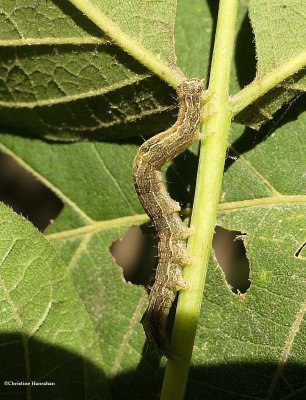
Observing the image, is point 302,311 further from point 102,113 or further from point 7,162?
point 7,162

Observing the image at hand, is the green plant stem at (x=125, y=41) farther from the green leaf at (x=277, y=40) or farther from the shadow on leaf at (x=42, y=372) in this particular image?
the shadow on leaf at (x=42, y=372)

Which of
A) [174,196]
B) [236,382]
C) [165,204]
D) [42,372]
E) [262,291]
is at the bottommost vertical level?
[42,372]

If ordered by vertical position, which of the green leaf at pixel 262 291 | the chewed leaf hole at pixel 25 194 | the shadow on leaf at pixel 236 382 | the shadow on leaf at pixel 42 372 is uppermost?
the chewed leaf hole at pixel 25 194

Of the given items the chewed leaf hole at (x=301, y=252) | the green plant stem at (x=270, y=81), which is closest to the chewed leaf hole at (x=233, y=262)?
the chewed leaf hole at (x=301, y=252)

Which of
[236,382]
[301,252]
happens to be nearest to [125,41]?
[301,252]

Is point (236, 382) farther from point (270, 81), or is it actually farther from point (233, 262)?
point (233, 262)

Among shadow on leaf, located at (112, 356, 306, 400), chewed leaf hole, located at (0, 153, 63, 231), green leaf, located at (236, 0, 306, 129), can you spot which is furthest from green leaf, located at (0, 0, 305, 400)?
chewed leaf hole, located at (0, 153, 63, 231)

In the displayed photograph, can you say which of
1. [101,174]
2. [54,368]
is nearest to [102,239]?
[101,174]
